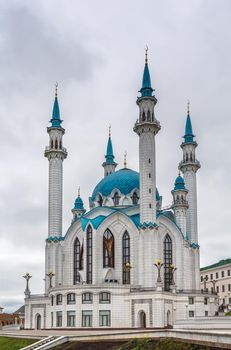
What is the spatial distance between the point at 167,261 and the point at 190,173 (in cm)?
1490

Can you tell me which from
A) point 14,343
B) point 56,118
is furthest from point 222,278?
point 14,343

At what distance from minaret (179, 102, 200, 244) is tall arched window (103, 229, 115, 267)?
12479 mm

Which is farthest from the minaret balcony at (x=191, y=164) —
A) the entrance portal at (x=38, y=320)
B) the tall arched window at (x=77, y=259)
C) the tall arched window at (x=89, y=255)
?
the entrance portal at (x=38, y=320)

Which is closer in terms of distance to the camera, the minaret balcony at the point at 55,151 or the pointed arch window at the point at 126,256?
the pointed arch window at the point at 126,256

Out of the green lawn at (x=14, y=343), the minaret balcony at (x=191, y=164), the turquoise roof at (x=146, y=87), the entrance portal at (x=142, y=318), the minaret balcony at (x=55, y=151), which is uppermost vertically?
the turquoise roof at (x=146, y=87)

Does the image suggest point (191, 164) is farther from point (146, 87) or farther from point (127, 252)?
point (127, 252)

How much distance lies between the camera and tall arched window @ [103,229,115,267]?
7000 cm

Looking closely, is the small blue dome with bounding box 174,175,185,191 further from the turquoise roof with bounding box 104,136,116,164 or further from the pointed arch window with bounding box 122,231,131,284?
the turquoise roof with bounding box 104,136,116,164

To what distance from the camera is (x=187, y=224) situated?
78.3m

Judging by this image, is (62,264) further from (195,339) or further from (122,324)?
(195,339)

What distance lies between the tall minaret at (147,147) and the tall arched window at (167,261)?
247 inches

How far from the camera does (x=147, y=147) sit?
69.2 meters

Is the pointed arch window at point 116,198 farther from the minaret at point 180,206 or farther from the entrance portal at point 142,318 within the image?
the entrance portal at point 142,318

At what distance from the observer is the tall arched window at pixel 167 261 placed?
70.8 meters
